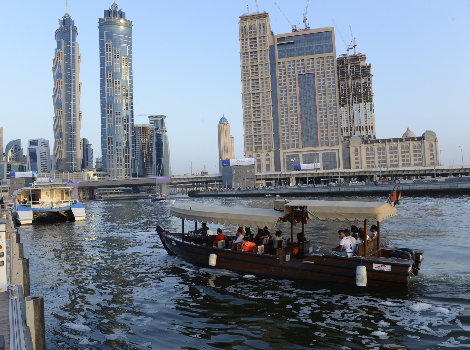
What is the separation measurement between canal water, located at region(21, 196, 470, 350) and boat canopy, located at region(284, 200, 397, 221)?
2.91 metres

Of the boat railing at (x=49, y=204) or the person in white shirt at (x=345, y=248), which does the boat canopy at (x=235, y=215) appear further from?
the boat railing at (x=49, y=204)

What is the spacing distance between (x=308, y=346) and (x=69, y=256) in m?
20.1

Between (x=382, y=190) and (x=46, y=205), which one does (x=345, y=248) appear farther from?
(x=382, y=190)

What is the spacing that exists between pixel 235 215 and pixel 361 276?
21.4ft

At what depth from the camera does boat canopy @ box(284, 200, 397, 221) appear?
14.9 meters

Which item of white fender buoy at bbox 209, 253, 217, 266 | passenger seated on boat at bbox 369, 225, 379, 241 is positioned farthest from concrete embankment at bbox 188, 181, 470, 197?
white fender buoy at bbox 209, 253, 217, 266

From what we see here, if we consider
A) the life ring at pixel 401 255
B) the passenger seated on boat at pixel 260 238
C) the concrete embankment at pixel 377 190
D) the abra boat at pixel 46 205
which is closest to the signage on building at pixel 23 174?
the concrete embankment at pixel 377 190

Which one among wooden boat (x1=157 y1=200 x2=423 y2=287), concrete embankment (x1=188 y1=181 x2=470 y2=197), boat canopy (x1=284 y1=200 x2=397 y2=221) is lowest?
concrete embankment (x1=188 y1=181 x2=470 y2=197)

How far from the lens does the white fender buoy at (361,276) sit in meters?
14.4

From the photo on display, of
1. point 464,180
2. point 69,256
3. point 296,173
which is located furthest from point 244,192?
point 69,256

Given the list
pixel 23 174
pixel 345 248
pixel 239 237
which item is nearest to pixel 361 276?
pixel 345 248

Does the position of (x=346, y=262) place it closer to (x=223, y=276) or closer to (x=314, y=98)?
(x=223, y=276)

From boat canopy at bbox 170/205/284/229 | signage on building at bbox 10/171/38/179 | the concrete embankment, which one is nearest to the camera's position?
boat canopy at bbox 170/205/284/229

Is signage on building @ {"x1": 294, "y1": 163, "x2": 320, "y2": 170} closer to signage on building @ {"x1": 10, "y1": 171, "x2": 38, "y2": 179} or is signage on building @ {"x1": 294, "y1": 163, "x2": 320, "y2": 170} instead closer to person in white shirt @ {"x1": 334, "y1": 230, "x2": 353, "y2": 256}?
signage on building @ {"x1": 10, "y1": 171, "x2": 38, "y2": 179}
